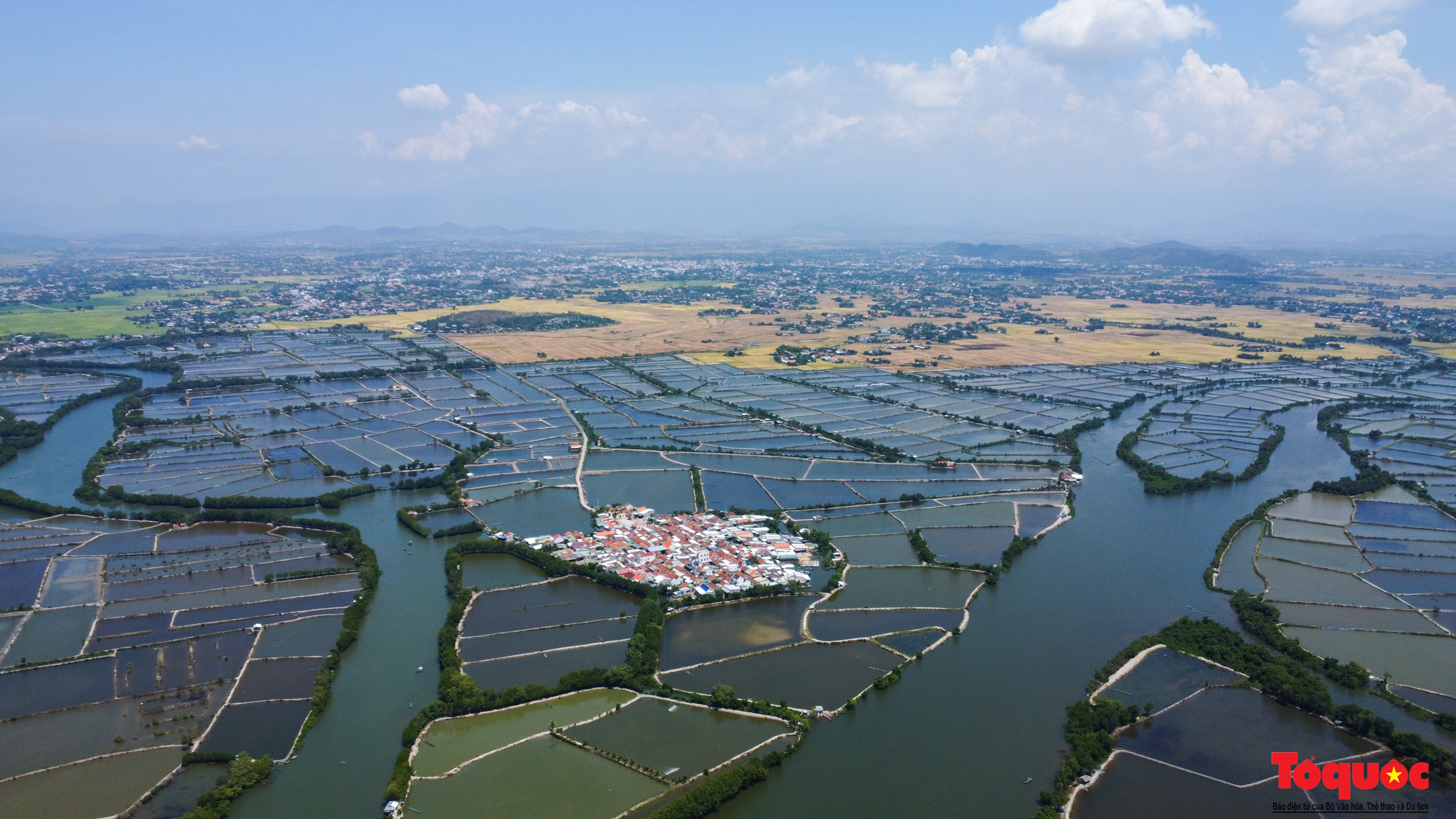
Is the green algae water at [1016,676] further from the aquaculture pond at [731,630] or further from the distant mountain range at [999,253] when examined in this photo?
the distant mountain range at [999,253]

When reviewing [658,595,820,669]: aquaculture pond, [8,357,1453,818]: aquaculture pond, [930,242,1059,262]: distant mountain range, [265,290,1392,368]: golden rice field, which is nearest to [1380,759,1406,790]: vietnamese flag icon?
[8,357,1453,818]: aquaculture pond

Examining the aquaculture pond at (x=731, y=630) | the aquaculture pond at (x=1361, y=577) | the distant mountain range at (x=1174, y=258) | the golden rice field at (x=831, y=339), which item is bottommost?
the aquaculture pond at (x=731, y=630)

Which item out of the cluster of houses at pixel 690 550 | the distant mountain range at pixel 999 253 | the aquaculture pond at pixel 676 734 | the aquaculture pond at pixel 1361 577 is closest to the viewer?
the aquaculture pond at pixel 676 734

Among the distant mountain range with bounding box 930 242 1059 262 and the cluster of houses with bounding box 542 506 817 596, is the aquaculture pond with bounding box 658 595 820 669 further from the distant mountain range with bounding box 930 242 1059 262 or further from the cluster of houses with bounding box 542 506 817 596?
the distant mountain range with bounding box 930 242 1059 262

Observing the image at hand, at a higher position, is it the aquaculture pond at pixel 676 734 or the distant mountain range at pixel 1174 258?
the distant mountain range at pixel 1174 258

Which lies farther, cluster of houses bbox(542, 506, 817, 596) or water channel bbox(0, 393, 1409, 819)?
cluster of houses bbox(542, 506, 817, 596)

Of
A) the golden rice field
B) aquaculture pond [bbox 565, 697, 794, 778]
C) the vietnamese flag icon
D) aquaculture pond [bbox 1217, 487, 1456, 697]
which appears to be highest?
the golden rice field

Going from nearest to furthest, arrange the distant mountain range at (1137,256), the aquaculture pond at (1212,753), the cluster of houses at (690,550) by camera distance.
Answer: the aquaculture pond at (1212,753) < the cluster of houses at (690,550) < the distant mountain range at (1137,256)

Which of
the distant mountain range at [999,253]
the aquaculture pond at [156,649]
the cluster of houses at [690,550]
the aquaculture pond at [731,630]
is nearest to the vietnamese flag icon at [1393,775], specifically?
the aquaculture pond at [731,630]

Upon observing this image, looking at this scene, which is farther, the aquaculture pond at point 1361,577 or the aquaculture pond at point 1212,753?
the aquaculture pond at point 1361,577
